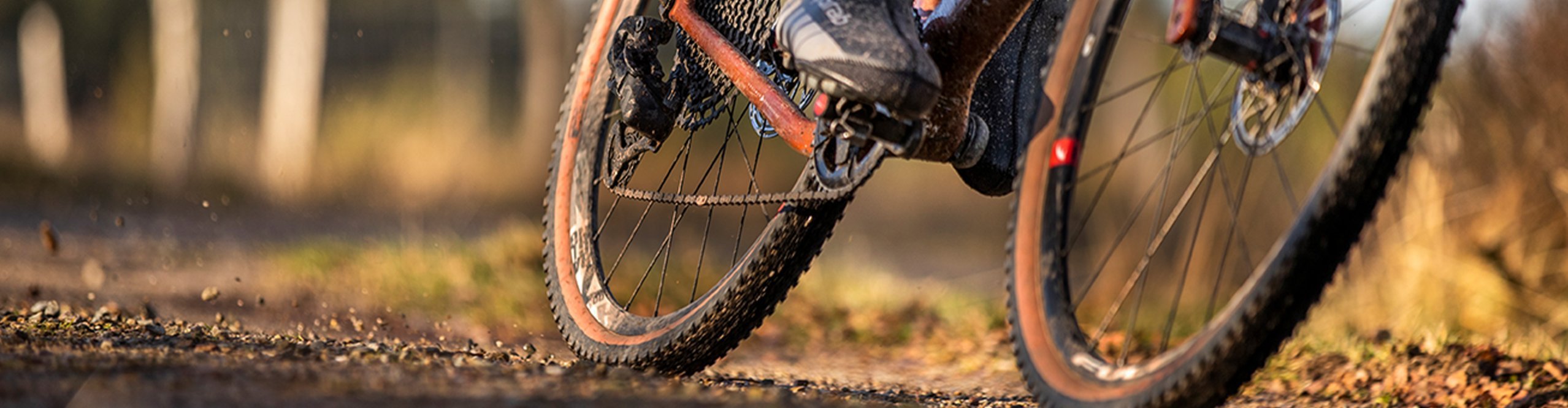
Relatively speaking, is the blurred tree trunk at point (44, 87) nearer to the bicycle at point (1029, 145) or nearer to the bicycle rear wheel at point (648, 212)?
the bicycle rear wheel at point (648, 212)

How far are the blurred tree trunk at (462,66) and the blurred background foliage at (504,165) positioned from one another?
66 millimetres

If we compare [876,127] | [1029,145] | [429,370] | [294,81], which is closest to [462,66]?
[294,81]

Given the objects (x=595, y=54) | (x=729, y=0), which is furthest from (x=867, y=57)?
(x=595, y=54)

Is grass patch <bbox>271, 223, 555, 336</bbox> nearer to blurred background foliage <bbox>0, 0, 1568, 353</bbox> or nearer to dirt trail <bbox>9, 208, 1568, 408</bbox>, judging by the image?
blurred background foliage <bbox>0, 0, 1568, 353</bbox>

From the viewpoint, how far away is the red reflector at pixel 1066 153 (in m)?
1.91

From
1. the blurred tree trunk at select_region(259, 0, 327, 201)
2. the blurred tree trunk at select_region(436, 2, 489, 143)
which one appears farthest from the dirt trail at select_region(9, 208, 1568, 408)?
the blurred tree trunk at select_region(436, 2, 489, 143)

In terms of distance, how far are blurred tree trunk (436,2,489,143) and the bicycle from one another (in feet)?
52.8

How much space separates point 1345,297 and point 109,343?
15.3 ft

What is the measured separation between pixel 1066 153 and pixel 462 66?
2610 cm

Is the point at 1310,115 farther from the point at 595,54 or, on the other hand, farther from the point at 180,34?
the point at 180,34

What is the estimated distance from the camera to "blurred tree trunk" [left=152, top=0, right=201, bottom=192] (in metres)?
16.4

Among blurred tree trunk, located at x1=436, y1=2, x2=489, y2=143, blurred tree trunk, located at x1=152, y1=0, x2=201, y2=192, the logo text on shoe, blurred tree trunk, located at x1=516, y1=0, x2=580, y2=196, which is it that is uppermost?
the logo text on shoe

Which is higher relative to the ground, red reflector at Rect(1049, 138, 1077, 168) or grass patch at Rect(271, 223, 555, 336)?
red reflector at Rect(1049, 138, 1077, 168)

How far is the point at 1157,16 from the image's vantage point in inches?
446
